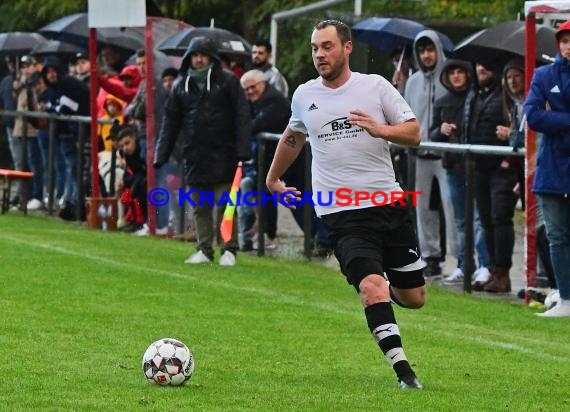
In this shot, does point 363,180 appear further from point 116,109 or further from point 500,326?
point 116,109

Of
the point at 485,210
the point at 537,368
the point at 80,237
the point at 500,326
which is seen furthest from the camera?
the point at 80,237

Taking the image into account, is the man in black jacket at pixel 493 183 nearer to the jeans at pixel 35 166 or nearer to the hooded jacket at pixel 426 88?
the hooded jacket at pixel 426 88

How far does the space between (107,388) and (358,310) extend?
472 centimetres

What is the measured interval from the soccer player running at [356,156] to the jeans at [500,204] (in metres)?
5.37

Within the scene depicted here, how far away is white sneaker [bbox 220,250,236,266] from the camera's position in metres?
16.8

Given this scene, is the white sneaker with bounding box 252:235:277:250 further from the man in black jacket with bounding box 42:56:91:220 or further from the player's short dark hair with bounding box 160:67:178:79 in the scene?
the man in black jacket with bounding box 42:56:91:220

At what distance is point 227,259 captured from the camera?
16828 mm

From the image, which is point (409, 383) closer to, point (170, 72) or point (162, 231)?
point (162, 231)

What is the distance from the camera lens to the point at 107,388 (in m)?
9.13

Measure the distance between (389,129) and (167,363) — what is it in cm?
171

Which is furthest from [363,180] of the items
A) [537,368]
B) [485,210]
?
[485,210]

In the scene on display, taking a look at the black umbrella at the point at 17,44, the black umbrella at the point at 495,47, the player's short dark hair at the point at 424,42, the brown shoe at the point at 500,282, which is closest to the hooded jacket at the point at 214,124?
the player's short dark hair at the point at 424,42

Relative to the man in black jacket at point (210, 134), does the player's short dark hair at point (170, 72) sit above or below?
above

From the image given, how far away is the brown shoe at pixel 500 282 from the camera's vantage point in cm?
1537
